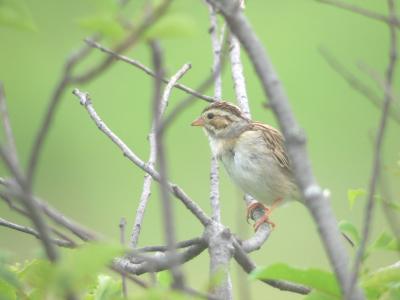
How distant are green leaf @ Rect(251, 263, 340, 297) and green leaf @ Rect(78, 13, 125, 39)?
0.31 m

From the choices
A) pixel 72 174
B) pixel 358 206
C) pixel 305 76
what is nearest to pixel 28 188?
pixel 358 206

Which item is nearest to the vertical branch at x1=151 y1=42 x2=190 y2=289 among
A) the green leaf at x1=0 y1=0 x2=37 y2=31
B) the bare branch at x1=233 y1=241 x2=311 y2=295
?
the green leaf at x1=0 y1=0 x2=37 y2=31

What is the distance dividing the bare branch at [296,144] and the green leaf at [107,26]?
13cm

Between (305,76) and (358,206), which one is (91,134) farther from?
(358,206)

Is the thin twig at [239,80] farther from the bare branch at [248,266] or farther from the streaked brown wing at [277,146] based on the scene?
the bare branch at [248,266]

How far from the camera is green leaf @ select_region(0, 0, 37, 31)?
935 millimetres

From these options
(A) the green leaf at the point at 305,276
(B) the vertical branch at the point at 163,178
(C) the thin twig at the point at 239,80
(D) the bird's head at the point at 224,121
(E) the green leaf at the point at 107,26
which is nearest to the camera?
(B) the vertical branch at the point at 163,178

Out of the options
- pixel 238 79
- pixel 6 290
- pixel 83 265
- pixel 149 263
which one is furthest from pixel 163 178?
pixel 238 79

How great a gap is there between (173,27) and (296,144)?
18 cm

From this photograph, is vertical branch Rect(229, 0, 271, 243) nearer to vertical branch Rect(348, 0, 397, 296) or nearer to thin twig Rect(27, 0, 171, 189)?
vertical branch Rect(348, 0, 397, 296)

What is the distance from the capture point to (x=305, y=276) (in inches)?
42.7

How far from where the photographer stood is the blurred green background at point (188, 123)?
6.96 m

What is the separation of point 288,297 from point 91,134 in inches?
130

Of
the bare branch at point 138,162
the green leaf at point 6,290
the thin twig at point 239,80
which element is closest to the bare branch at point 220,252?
the bare branch at point 138,162
